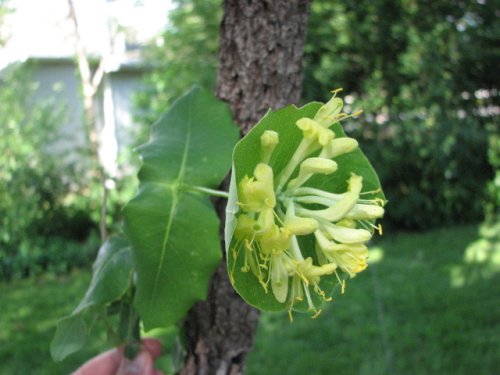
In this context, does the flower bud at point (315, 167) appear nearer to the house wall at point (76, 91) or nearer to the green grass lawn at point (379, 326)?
the green grass lawn at point (379, 326)

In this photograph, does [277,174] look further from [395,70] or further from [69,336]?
[395,70]

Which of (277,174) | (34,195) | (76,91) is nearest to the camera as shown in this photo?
(277,174)

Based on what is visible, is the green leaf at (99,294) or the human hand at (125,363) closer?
the green leaf at (99,294)

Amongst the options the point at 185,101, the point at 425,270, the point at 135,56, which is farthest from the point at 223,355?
the point at 135,56

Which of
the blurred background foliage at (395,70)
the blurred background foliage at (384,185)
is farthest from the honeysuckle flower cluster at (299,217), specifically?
the blurred background foliage at (395,70)

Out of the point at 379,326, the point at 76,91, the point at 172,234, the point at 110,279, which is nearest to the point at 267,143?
the point at 172,234

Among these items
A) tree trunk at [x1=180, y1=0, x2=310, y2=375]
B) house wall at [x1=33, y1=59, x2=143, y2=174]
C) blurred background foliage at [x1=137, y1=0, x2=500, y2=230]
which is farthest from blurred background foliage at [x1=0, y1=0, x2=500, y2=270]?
tree trunk at [x1=180, y1=0, x2=310, y2=375]
